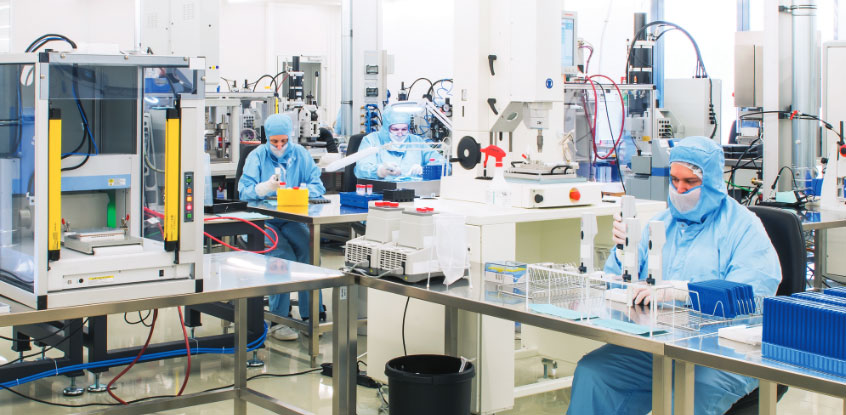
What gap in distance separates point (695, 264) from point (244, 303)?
1.63 meters

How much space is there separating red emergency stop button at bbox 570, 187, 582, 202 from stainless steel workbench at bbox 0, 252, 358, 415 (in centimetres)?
99

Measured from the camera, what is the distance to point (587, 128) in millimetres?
5773

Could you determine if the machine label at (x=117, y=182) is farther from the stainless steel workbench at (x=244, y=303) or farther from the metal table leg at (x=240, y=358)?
the metal table leg at (x=240, y=358)

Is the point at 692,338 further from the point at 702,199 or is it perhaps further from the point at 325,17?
the point at 325,17

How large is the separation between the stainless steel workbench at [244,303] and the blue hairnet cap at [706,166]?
1.08 meters

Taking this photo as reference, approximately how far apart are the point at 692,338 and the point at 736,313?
24cm

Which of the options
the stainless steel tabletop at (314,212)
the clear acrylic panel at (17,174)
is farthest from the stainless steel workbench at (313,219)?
the clear acrylic panel at (17,174)

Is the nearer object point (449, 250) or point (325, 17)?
point (449, 250)

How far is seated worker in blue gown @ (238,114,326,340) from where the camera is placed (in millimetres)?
4496

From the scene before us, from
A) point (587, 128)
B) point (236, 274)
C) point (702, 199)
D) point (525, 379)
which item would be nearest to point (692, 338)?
point (702, 199)

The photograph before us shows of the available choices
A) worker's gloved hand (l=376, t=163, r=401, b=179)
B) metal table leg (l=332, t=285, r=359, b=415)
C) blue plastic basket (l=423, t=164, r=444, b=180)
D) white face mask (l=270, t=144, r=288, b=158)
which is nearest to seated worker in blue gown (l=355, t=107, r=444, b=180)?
worker's gloved hand (l=376, t=163, r=401, b=179)

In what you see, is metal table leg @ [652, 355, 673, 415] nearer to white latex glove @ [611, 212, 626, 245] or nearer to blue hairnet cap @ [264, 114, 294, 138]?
white latex glove @ [611, 212, 626, 245]

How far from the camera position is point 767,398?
2109 mm

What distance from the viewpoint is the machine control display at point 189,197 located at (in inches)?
87.4
